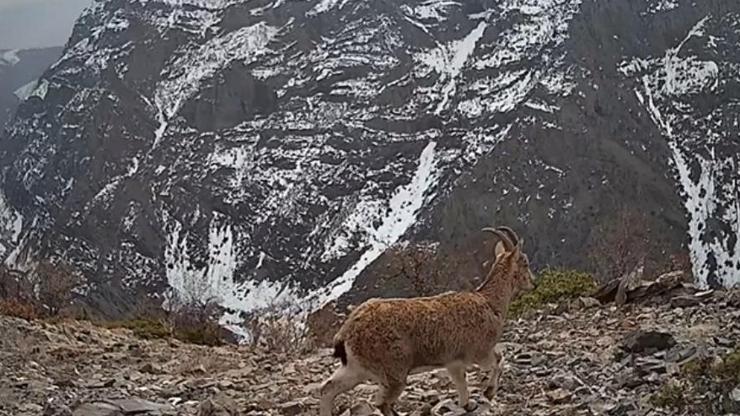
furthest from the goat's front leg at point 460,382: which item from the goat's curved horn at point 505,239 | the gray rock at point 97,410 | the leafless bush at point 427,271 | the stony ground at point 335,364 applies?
the leafless bush at point 427,271

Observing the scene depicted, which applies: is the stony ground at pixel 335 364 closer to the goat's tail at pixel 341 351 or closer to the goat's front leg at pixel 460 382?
the goat's front leg at pixel 460 382

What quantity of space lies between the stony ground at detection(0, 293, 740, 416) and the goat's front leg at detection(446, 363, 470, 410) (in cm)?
16

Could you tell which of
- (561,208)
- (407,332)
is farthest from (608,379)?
(561,208)

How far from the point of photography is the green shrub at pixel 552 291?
21297 millimetres

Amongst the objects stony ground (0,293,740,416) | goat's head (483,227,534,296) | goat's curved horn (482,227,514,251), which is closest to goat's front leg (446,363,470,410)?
stony ground (0,293,740,416)

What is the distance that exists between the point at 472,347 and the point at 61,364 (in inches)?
334

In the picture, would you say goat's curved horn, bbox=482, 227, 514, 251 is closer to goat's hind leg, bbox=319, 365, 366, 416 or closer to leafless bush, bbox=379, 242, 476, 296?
goat's hind leg, bbox=319, 365, 366, 416

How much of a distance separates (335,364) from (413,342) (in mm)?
5620

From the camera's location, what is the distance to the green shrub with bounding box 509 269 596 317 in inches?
838

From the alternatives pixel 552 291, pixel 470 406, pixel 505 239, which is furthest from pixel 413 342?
pixel 552 291

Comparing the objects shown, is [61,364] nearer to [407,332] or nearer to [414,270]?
[407,332]

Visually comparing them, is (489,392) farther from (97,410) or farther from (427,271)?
(427,271)

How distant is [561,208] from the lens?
620 feet

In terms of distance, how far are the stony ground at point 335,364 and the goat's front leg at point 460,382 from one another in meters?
0.16
